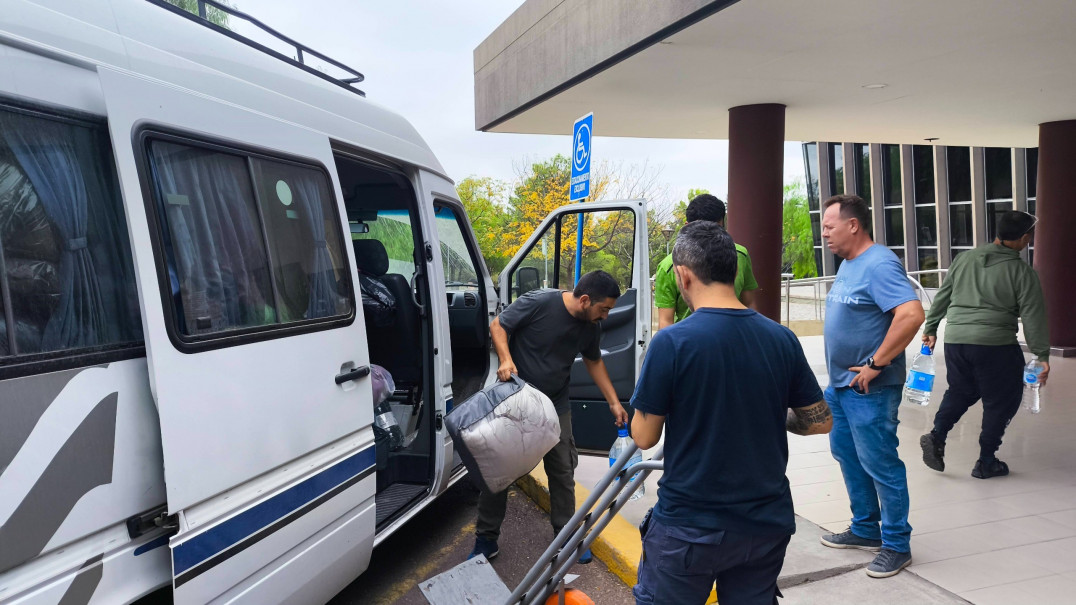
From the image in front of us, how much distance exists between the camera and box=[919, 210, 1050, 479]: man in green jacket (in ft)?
16.3

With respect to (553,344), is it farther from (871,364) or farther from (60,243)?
(60,243)

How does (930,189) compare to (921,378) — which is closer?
(921,378)

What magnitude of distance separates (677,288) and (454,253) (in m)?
1.48

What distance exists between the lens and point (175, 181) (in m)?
2.39

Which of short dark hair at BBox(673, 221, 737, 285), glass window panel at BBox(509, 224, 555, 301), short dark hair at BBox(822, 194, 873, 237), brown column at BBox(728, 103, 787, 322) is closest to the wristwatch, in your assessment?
short dark hair at BBox(822, 194, 873, 237)

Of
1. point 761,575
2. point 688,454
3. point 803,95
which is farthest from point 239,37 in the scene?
point 803,95

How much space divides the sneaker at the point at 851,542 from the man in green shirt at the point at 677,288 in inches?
54.9

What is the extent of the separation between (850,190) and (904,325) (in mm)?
27052

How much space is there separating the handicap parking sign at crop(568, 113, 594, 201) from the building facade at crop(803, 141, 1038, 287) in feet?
59.8

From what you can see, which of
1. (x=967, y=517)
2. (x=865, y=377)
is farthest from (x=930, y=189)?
(x=865, y=377)

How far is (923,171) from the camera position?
80.3ft

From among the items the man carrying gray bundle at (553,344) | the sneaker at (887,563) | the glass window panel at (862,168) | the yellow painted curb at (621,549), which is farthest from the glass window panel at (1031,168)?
the man carrying gray bundle at (553,344)

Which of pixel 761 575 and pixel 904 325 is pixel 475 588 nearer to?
pixel 761 575

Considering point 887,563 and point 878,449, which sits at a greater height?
point 878,449
